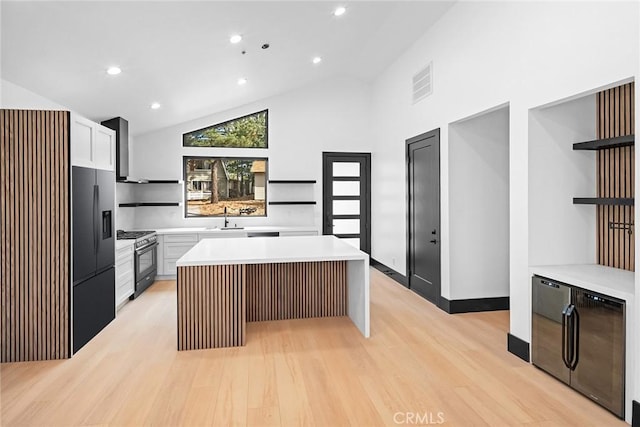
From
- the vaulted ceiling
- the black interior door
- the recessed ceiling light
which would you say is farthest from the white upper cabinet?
the black interior door

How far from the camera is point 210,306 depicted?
331 centimetres

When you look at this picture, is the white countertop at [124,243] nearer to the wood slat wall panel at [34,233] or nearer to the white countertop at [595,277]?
the wood slat wall panel at [34,233]

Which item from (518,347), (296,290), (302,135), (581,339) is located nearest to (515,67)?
(581,339)

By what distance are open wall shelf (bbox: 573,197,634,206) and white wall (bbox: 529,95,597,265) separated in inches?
3.7

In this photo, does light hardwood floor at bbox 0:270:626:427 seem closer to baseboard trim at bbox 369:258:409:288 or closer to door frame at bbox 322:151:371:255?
baseboard trim at bbox 369:258:409:288

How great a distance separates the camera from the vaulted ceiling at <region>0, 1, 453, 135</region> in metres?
2.89

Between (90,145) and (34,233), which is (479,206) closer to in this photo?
(90,145)

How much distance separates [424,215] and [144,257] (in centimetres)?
377

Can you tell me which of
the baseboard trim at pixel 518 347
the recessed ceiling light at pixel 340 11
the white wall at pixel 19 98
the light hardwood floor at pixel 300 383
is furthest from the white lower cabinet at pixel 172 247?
the baseboard trim at pixel 518 347

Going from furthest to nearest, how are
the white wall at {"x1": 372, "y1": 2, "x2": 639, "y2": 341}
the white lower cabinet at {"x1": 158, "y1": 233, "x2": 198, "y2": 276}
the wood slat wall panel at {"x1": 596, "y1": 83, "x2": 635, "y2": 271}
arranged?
the white lower cabinet at {"x1": 158, "y1": 233, "x2": 198, "y2": 276}
the wood slat wall panel at {"x1": 596, "y1": 83, "x2": 635, "y2": 271}
the white wall at {"x1": 372, "y1": 2, "x2": 639, "y2": 341}


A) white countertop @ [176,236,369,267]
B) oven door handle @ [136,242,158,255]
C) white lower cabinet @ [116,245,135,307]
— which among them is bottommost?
white lower cabinet @ [116,245,135,307]

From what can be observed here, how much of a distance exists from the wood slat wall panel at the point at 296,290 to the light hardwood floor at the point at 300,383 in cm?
26

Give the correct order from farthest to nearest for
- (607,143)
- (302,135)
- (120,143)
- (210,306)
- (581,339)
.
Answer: (302,135), (120,143), (210,306), (607,143), (581,339)

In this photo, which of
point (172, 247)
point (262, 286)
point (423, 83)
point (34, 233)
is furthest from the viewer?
point (172, 247)
